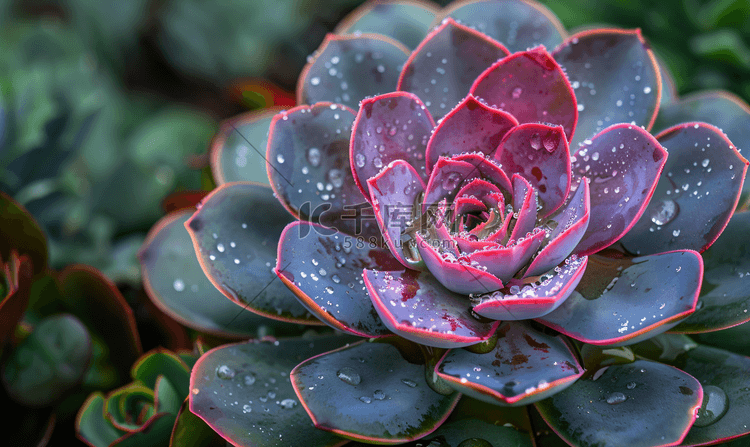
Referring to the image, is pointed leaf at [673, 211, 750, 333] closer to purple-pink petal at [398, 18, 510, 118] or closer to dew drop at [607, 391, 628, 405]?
dew drop at [607, 391, 628, 405]

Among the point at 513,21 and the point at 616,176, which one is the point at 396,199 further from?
the point at 513,21

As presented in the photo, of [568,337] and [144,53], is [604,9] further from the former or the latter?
[144,53]

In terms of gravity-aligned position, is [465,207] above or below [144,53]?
above

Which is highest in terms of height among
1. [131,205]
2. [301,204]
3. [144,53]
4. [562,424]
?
[301,204]

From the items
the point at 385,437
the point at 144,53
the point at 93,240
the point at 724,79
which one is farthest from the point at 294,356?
the point at 144,53

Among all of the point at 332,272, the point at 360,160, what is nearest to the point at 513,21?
the point at 360,160

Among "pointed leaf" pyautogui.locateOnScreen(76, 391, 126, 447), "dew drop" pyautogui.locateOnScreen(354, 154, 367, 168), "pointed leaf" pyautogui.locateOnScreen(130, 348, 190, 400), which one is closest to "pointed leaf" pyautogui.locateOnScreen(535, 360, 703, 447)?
"dew drop" pyautogui.locateOnScreen(354, 154, 367, 168)
